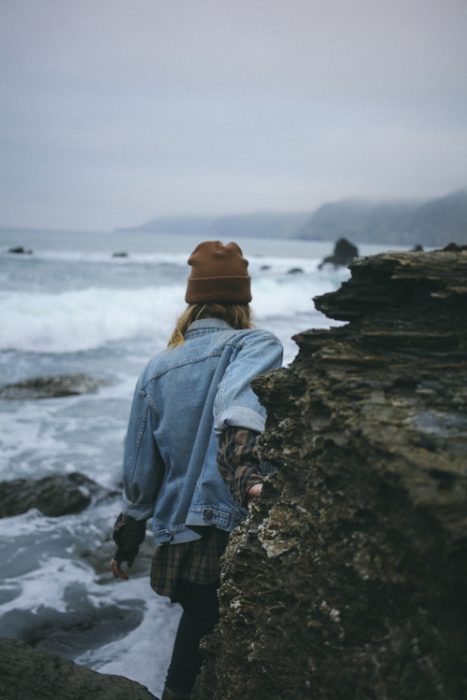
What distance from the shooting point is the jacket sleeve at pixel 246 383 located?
1979mm

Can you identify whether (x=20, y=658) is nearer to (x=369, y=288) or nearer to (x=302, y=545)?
(x=302, y=545)

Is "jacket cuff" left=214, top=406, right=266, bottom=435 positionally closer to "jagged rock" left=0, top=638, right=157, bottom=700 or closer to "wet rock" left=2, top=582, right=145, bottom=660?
"jagged rock" left=0, top=638, right=157, bottom=700

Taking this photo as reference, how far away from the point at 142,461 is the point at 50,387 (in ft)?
29.1

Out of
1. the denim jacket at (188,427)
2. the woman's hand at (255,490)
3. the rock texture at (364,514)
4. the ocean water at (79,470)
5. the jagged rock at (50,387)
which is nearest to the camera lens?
the rock texture at (364,514)

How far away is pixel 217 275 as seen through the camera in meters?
2.43

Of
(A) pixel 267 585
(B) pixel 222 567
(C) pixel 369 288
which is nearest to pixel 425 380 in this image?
(C) pixel 369 288

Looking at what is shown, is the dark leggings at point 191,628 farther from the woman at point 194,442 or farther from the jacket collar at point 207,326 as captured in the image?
the jacket collar at point 207,326

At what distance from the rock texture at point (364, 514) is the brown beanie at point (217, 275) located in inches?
20.9

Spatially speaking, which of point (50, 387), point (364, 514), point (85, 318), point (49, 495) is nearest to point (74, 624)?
point (49, 495)

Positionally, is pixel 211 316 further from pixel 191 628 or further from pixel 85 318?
pixel 85 318

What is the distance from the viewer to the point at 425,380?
1694 mm

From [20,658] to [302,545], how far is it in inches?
64.4

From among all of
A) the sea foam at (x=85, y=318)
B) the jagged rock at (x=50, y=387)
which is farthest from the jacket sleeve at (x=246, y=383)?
the sea foam at (x=85, y=318)

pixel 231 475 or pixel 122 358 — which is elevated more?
pixel 231 475
